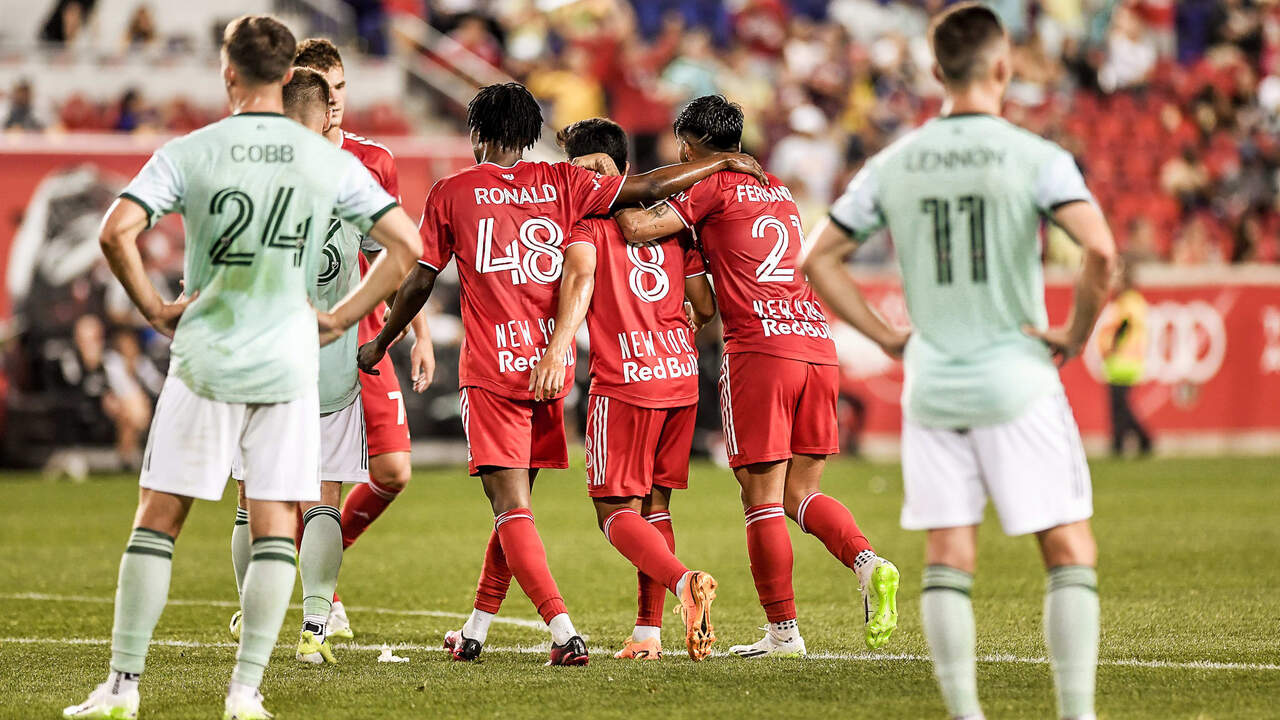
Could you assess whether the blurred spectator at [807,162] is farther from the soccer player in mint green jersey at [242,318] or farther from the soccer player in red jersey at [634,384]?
the soccer player in mint green jersey at [242,318]

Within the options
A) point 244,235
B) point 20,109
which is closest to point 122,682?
point 244,235

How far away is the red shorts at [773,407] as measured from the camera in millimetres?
6496

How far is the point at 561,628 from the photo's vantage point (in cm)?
602

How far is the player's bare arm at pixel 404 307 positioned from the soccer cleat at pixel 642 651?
1586 mm

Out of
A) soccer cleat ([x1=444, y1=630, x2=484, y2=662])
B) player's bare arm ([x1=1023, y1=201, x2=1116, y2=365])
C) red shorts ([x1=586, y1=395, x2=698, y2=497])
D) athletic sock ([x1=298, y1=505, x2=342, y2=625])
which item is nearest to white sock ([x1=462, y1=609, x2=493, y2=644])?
soccer cleat ([x1=444, y1=630, x2=484, y2=662])

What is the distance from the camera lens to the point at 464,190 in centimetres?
624

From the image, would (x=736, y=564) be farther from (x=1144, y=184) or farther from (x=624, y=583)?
(x=1144, y=184)

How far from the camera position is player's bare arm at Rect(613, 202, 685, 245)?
6.37m

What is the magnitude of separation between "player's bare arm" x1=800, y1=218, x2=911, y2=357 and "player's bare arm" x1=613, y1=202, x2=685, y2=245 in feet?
5.78

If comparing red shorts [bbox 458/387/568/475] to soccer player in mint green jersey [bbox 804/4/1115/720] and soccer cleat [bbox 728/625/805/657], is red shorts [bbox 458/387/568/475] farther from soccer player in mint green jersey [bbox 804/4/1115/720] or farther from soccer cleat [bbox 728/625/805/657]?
soccer player in mint green jersey [bbox 804/4/1115/720]

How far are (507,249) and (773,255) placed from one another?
1.17m

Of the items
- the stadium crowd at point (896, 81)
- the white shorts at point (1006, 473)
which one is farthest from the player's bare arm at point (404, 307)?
the stadium crowd at point (896, 81)

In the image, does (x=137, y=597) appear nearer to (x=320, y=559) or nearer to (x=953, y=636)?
(x=320, y=559)

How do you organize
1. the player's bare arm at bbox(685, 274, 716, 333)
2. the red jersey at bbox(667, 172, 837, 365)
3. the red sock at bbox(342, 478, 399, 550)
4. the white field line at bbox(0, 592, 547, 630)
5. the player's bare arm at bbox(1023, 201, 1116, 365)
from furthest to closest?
the white field line at bbox(0, 592, 547, 630), the red sock at bbox(342, 478, 399, 550), the player's bare arm at bbox(685, 274, 716, 333), the red jersey at bbox(667, 172, 837, 365), the player's bare arm at bbox(1023, 201, 1116, 365)
